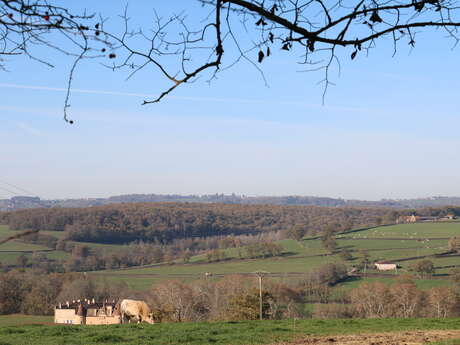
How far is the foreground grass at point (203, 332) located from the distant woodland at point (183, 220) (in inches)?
2620

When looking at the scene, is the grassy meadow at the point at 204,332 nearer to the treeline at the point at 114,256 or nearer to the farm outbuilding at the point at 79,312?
the farm outbuilding at the point at 79,312

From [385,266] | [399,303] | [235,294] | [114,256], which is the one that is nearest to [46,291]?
[235,294]

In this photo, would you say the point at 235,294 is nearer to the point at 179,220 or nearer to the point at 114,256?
the point at 114,256

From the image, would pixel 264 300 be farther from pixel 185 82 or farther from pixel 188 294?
pixel 185 82

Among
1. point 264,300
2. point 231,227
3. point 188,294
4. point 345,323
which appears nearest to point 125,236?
point 231,227

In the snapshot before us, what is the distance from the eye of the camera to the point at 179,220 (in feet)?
366

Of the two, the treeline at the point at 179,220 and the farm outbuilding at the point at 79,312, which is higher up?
the treeline at the point at 179,220

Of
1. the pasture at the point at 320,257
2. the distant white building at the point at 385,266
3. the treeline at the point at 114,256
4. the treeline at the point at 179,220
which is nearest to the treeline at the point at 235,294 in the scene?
the pasture at the point at 320,257

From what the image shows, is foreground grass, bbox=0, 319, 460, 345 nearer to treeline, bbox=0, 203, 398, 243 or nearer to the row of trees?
the row of trees

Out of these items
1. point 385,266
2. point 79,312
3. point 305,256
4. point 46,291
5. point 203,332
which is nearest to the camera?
point 203,332

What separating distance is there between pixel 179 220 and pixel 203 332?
329ft

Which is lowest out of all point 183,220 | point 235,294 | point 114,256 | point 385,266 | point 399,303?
point 114,256

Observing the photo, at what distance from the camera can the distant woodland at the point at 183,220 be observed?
85938mm

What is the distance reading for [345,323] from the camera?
1380 centimetres
